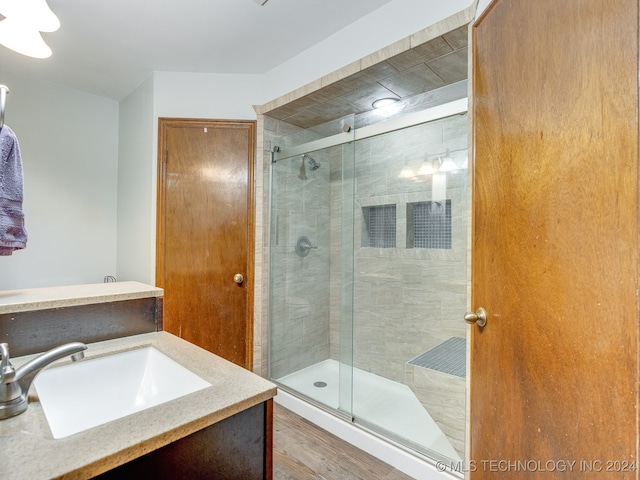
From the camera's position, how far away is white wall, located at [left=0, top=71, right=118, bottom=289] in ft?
7.89

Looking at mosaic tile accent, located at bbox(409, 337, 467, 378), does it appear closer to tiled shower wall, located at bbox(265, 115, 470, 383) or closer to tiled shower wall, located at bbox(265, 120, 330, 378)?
tiled shower wall, located at bbox(265, 115, 470, 383)

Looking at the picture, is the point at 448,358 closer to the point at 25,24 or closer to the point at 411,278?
the point at 411,278

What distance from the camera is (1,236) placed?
1085mm

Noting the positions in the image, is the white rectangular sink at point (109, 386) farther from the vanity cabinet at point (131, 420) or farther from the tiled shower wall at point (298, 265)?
the tiled shower wall at point (298, 265)

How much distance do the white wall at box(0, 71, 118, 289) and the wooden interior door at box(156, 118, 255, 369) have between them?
0.81 m

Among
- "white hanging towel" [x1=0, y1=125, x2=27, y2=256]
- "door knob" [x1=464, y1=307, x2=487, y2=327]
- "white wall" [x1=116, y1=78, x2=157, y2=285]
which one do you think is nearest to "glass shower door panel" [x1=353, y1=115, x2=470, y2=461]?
"door knob" [x1=464, y1=307, x2=487, y2=327]

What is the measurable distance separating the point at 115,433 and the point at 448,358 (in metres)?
1.95

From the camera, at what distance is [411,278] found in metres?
2.49

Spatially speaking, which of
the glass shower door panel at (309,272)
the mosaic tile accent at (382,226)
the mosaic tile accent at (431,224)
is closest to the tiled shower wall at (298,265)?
the glass shower door panel at (309,272)

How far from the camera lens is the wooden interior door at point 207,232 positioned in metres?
2.39

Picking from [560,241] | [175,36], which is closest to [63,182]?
[175,36]

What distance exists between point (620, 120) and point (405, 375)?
2236 millimetres

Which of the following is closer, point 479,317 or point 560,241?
point 560,241

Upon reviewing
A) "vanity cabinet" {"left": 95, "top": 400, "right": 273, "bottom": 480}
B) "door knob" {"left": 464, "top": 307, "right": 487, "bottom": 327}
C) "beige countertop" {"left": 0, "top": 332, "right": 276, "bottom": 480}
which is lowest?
"vanity cabinet" {"left": 95, "top": 400, "right": 273, "bottom": 480}
